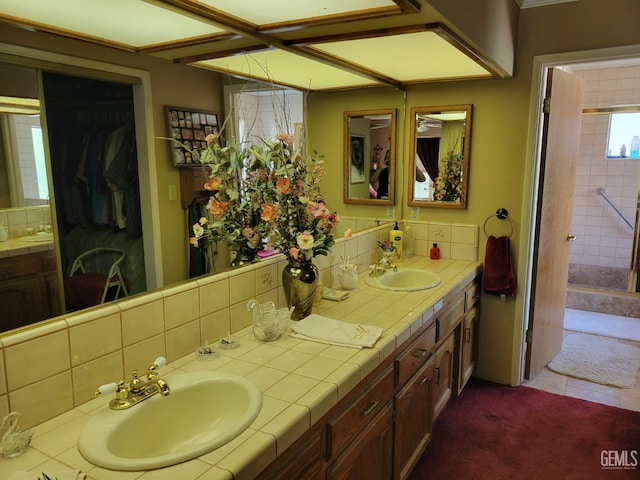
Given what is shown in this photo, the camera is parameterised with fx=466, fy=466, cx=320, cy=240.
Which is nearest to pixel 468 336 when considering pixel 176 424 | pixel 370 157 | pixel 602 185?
pixel 370 157

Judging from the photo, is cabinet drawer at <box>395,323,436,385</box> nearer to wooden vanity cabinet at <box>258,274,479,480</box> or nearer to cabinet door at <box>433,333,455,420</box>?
wooden vanity cabinet at <box>258,274,479,480</box>

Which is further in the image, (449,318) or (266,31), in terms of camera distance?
(449,318)

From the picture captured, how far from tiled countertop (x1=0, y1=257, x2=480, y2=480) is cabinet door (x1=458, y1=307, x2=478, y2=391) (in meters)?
0.71

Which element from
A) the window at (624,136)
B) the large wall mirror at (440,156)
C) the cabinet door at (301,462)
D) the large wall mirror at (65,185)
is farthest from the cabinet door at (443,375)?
the window at (624,136)

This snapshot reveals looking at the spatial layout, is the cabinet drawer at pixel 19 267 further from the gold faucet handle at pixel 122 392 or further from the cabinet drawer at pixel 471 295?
the cabinet drawer at pixel 471 295

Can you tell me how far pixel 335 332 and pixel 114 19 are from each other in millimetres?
1217

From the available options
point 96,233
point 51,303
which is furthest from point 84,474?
point 96,233

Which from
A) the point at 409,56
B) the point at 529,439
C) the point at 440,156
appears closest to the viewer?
the point at 409,56

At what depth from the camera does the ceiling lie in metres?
1.25

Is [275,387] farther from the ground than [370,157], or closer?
closer

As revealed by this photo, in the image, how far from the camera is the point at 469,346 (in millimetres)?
2947

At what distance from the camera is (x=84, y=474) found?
959 millimetres

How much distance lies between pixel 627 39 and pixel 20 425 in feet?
10.2

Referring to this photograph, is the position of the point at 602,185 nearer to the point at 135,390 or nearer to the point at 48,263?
the point at 135,390
